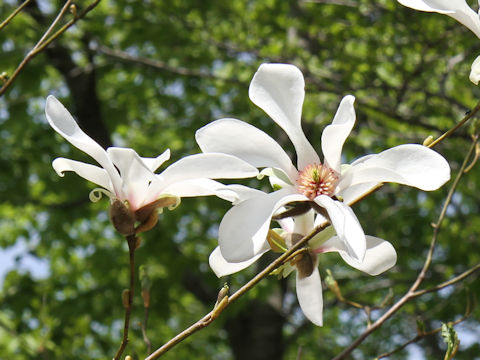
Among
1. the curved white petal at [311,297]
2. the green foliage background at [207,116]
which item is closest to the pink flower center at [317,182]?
the curved white petal at [311,297]

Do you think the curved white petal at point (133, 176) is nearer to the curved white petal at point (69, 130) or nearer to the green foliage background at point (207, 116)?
the curved white petal at point (69, 130)

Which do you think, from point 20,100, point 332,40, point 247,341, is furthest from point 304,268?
point 247,341

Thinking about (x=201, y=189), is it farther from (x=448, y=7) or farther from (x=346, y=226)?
(x=448, y=7)

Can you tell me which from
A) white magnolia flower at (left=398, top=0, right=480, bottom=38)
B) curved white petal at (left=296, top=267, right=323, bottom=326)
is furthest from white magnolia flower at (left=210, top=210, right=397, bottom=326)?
white magnolia flower at (left=398, top=0, right=480, bottom=38)

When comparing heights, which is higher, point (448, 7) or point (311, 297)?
point (448, 7)

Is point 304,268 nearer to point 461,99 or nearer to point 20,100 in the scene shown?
point 20,100

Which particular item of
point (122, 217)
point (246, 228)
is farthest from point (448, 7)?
point (122, 217)
